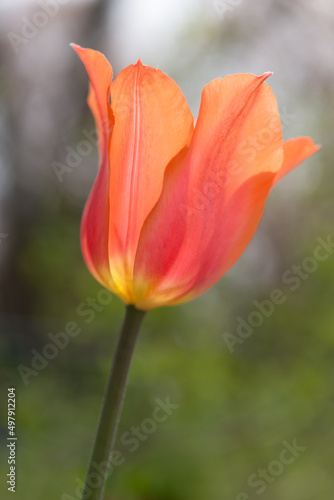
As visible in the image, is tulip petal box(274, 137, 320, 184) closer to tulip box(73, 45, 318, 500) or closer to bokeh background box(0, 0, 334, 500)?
tulip box(73, 45, 318, 500)

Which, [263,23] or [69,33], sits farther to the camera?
[69,33]

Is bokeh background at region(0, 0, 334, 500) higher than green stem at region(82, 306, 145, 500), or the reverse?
green stem at region(82, 306, 145, 500)

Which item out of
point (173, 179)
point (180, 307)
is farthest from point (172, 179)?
point (180, 307)

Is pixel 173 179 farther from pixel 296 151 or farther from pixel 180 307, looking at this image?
pixel 180 307

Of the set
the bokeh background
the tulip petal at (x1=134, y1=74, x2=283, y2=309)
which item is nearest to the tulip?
the tulip petal at (x1=134, y1=74, x2=283, y2=309)

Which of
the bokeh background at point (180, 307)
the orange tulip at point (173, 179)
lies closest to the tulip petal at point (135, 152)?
the orange tulip at point (173, 179)

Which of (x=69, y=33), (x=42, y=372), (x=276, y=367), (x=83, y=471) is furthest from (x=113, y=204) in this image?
(x=69, y=33)

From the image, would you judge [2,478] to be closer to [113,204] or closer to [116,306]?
[116,306]
